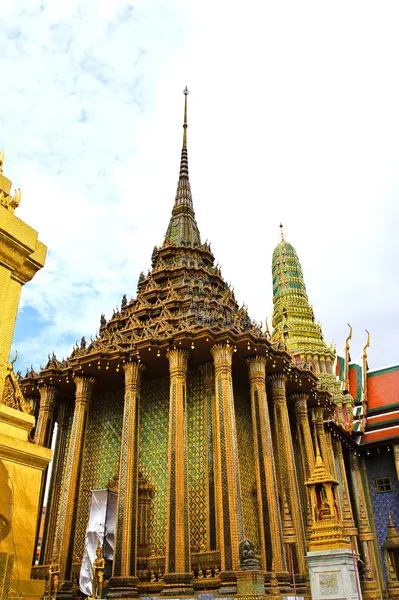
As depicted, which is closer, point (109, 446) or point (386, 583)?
point (109, 446)

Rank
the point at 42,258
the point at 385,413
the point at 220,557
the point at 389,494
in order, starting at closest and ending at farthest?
1. the point at 42,258
2. the point at 220,557
3. the point at 389,494
4. the point at 385,413

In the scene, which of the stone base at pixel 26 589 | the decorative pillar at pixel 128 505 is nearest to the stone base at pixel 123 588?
the decorative pillar at pixel 128 505

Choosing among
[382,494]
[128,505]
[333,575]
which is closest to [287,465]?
[128,505]

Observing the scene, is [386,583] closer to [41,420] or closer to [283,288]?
[41,420]

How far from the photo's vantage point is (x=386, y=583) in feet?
83.9

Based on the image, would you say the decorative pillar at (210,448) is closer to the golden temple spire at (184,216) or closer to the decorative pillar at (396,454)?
the golden temple spire at (184,216)

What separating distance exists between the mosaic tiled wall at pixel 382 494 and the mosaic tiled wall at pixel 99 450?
15.4m

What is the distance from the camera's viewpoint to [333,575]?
10.4 meters

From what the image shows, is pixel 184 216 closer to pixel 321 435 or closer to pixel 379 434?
pixel 321 435

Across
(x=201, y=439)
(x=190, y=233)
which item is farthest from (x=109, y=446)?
(x=190, y=233)

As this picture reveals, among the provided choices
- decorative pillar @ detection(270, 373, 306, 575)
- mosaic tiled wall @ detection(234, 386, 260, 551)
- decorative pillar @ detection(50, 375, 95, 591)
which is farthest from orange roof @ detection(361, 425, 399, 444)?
decorative pillar @ detection(50, 375, 95, 591)

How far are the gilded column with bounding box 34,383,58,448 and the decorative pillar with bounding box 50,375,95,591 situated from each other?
151 cm

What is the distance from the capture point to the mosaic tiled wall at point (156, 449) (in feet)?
57.1

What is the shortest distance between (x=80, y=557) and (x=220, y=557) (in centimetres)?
583
